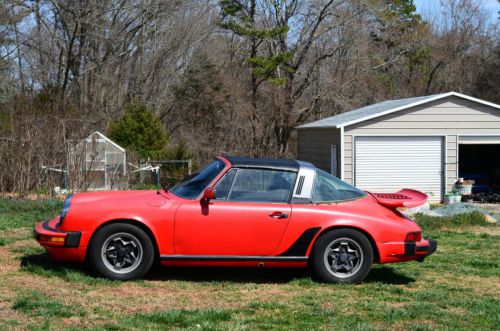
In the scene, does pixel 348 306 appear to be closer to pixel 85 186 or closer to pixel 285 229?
pixel 285 229

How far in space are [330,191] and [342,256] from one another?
768mm

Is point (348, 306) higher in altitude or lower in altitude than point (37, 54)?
lower

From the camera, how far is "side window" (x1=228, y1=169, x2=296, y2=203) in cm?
811

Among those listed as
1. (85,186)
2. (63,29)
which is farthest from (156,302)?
(63,29)

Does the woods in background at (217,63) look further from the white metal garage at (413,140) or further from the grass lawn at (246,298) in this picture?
the grass lawn at (246,298)

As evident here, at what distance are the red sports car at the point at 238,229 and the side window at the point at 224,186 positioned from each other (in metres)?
0.01

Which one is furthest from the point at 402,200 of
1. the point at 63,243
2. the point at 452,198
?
the point at 452,198

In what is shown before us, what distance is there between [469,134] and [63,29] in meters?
18.1

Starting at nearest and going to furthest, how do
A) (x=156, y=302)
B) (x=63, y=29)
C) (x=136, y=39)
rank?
(x=156, y=302) → (x=63, y=29) → (x=136, y=39)

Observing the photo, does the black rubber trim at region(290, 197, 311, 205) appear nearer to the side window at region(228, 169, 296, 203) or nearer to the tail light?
the side window at region(228, 169, 296, 203)

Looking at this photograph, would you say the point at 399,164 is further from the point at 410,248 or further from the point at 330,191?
the point at 410,248

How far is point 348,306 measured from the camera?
6949mm

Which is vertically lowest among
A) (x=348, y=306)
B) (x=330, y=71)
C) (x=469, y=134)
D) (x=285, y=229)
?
(x=348, y=306)

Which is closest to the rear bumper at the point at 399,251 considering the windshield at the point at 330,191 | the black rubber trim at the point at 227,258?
the windshield at the point at 330,191
